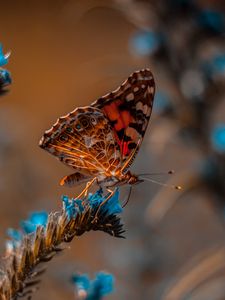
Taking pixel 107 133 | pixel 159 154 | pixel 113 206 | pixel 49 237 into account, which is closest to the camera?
pixel 49 237

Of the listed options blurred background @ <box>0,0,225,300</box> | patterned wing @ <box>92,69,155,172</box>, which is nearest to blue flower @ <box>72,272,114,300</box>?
patterned wing @ <box>92,69,155,172</box>

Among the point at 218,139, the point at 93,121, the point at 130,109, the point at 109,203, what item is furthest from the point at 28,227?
the point at 218,139

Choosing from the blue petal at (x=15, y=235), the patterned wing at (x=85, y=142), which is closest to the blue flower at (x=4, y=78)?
the patterned wing at (x=85, y=142)

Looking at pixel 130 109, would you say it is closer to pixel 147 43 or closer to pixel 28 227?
pixel 28 227

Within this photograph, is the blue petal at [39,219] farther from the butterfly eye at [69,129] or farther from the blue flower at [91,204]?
the butterfly eye at [69,129]

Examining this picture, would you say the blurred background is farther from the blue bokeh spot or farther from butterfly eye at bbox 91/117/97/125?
butterfly eye at bbox 91/117/97/125

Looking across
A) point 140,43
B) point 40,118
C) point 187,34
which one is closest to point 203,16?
point 187,34
